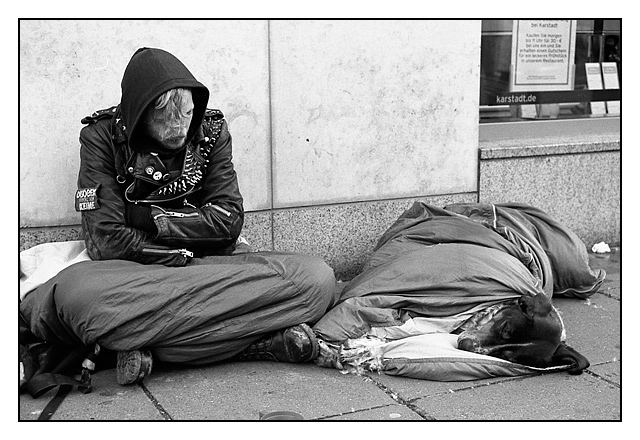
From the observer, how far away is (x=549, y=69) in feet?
20.9

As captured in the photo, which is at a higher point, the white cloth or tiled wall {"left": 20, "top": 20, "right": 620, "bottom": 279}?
tiled wall {"left": 20, "top": 20, "right": 620, "bottom": 279}

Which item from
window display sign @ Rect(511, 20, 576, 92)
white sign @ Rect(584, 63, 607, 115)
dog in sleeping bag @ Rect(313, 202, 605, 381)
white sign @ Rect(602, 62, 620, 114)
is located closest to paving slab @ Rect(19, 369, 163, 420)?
dog in sleeping bag @ Rect(313, 202, 605, 381)

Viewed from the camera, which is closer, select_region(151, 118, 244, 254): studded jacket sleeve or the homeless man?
the homeless man

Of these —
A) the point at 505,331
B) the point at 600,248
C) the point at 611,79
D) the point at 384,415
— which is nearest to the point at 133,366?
the point at 384,415

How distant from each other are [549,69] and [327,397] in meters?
3.64

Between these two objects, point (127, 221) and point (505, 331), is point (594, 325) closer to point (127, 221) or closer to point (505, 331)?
point (505, 331)

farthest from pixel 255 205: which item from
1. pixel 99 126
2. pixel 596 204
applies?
pixel 596 204

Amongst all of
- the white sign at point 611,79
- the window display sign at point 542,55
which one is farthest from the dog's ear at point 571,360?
the white sign at point 611,79

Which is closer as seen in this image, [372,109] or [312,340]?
[312,340]

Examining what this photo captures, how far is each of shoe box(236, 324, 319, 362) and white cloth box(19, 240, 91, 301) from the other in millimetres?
871

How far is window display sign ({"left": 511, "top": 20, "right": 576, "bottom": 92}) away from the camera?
620 cm

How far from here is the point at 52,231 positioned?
4453 mm

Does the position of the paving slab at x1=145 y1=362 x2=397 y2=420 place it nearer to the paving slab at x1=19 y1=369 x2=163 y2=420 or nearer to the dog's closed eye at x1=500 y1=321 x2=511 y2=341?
the paving slab at x1=19 y1=369 x2=163 y2=420

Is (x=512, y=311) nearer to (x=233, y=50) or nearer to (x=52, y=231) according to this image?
(x=233, y=50)
